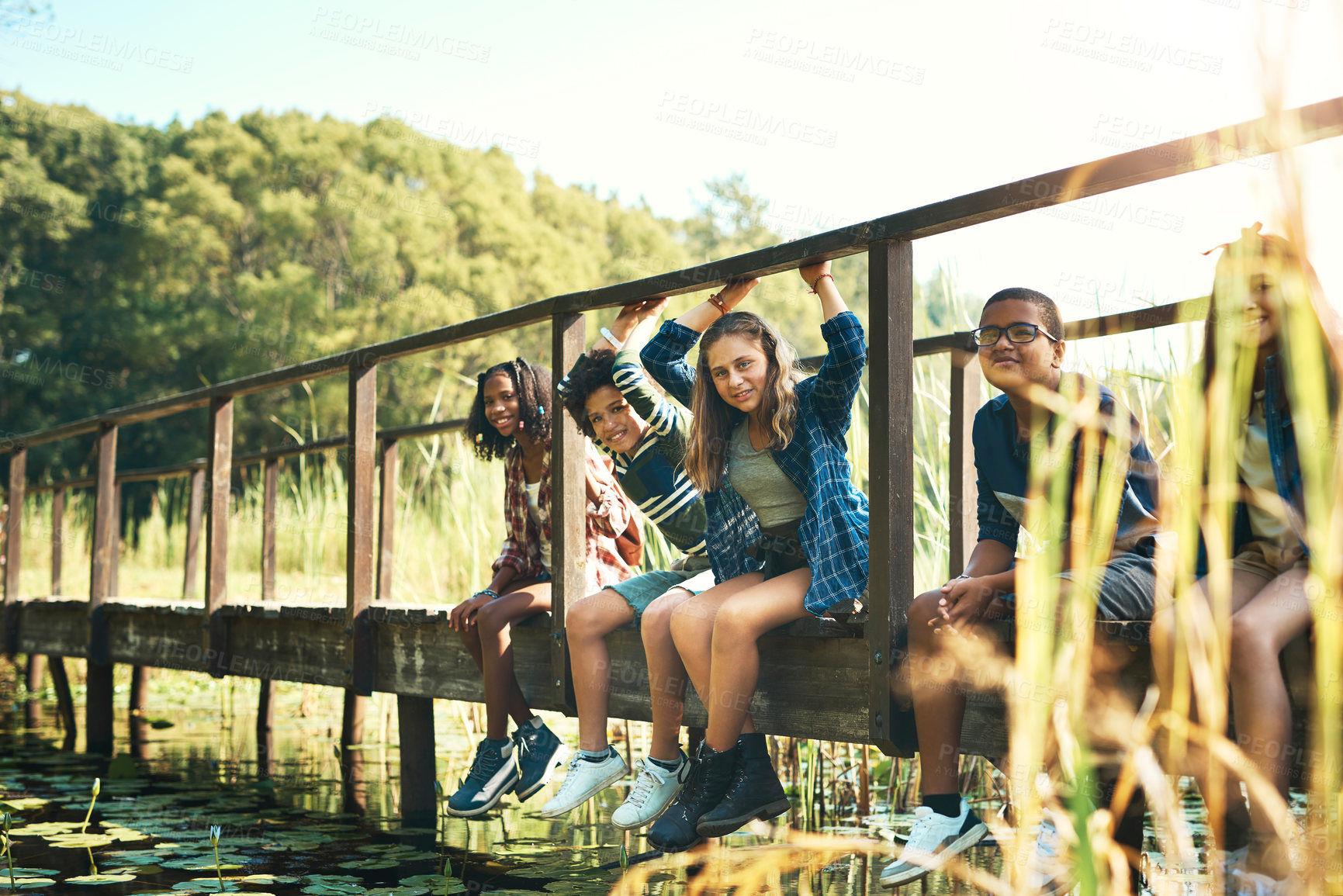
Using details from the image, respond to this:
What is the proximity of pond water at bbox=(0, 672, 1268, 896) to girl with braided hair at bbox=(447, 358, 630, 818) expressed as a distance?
0.30 metres

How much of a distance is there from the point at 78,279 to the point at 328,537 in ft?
52.1

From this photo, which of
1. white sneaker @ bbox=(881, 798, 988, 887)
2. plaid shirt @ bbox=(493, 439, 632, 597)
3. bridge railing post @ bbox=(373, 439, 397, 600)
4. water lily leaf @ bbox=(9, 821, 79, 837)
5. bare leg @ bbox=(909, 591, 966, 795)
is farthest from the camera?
bridge railing post @ bbox=(373, 439, 397, 600)

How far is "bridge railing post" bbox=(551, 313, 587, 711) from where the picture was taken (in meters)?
3.19

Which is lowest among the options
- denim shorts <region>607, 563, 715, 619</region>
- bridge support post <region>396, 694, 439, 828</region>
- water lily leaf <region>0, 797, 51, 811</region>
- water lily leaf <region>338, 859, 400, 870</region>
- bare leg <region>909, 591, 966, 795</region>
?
water lily leaf <region>338, 859, 400, 870</region>

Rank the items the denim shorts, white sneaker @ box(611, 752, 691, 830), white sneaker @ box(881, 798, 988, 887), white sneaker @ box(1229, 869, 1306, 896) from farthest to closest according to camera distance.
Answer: the denim shorts
white sneaker @ box(611, 752, 691, 830)
white sneaker @ box(881, 798, 988, 887)
white sneaker @ box(1229, 869, 1306, 896)

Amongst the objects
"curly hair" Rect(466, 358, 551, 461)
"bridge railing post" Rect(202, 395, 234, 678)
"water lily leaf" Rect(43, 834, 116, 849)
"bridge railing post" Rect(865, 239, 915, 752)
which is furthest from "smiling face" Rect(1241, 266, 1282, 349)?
"bridge railing post" Rect(202, 395, 234, 678)

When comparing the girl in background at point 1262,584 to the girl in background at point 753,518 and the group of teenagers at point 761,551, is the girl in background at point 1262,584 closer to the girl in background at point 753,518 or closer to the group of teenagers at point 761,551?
the group of teenagers at point 761,551

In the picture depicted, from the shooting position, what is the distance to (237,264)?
2080 cm

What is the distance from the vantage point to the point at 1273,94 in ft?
2.43

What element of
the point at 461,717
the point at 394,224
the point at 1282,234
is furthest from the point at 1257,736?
the point at 394,224

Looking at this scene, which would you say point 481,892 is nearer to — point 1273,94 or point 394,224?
point 1273,94

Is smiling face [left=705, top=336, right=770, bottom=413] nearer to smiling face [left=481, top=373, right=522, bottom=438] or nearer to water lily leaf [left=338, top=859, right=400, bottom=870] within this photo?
smiling face [left=481, top=373, right=522, bottom=438]

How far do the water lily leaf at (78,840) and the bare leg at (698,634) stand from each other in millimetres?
2151

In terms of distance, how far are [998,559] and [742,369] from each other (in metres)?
0.70
